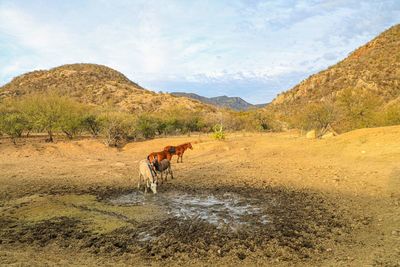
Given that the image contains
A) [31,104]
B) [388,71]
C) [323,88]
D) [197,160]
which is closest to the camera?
[197,160]

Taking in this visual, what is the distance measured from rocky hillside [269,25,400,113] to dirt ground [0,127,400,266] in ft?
106

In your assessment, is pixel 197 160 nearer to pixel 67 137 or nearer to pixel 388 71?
pixel 67 137

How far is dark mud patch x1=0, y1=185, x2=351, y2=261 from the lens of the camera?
8281mm

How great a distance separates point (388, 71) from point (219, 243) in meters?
56.0

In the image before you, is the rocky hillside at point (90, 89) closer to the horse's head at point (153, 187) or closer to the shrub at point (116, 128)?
the shrub at point (116, 128)

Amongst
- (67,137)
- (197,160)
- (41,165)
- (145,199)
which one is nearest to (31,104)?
(67,137)

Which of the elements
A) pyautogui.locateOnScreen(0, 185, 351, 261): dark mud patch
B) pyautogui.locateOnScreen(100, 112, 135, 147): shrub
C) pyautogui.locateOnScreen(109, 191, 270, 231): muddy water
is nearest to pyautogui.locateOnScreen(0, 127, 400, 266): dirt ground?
pyautogui.locateOnScreen(0, 185, 351, 261): dark mud patch

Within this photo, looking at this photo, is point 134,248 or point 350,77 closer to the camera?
point 134,248

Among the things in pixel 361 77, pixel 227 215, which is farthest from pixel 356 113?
pixel 361 77

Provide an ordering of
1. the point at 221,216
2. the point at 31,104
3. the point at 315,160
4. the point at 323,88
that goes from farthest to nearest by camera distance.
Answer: the point at 323,88 < the point at 31,104 < the point at 315,160 < the point at 221,216

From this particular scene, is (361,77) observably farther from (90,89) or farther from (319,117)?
(90,89)

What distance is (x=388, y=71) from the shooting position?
182ft

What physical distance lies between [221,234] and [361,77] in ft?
182

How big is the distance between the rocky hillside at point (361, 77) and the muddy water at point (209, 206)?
38.8 metres
